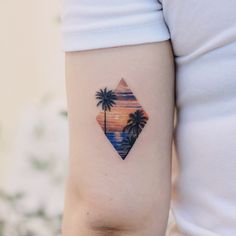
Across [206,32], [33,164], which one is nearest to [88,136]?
[206,32]

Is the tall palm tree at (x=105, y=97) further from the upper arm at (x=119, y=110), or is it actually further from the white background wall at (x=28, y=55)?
the white background wall at (x=28, y=55)

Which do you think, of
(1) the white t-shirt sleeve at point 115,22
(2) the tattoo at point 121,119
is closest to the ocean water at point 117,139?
(2) the tattoo at point 121,119

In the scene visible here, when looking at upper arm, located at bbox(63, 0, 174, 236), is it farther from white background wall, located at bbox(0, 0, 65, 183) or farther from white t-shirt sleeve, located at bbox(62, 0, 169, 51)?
white background wall, located at bbox(0, 0, 65, 183)

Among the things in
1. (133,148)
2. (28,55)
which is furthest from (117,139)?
(28,55)

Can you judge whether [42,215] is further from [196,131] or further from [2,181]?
[196,131]

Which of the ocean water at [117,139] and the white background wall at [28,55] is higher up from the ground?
the white background wall at [28,55]

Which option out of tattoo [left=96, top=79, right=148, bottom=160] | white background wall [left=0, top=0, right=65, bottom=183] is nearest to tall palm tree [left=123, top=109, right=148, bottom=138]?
tattoo [left=96, top=79, right=148, bottom=160]
